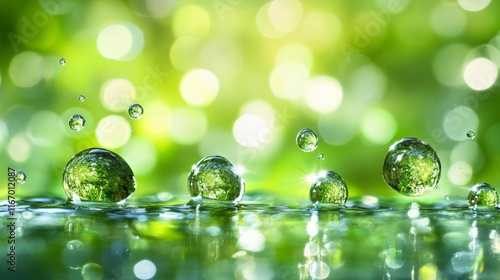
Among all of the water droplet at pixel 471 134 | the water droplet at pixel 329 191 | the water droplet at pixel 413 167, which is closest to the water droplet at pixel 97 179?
the water droplet at pixel 329 191

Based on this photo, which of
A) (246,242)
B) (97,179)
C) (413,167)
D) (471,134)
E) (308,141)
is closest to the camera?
(246,242)

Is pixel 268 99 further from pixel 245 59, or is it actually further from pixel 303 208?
pixel 303 208

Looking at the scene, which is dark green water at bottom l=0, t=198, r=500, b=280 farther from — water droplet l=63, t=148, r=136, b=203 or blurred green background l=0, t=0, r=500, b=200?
blurred green background l=0, t=0, r=500, b=200

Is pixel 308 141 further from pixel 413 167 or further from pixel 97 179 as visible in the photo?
pixel 97 179

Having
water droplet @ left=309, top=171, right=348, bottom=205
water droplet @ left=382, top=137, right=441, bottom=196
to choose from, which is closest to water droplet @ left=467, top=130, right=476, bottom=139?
water droplet @ left=382, top=137, right=441, bottom=196

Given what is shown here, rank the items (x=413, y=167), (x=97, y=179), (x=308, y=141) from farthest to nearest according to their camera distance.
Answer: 1. (x=308, y=141)
2. (x=413, y=167)
3. (x=97, y=179)

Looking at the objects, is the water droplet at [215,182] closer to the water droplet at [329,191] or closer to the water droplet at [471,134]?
the water droplet at [329,191]

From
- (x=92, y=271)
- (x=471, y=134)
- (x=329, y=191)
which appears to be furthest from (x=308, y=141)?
(x=92, y=271)
